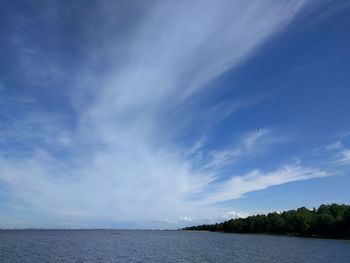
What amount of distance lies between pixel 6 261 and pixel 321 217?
153m

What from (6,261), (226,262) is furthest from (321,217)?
(6,261)

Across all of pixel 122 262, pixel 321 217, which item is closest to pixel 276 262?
pixel 122 262

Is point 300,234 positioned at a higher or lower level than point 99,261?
higher

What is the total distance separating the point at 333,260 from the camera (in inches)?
2753

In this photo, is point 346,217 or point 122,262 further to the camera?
point 346,217

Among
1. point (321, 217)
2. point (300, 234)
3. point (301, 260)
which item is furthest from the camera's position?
point (300, 234)

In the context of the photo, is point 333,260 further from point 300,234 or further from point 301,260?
point 300,234

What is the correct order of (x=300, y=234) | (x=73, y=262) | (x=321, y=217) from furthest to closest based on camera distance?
(x=300, y=234) < (x=321, y=217) < (x=73, y=262)

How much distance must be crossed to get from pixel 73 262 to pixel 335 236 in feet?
443

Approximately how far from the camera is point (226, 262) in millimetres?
66625

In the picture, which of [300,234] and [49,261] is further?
[300,234]

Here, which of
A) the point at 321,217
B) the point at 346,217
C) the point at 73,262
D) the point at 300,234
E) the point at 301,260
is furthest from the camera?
the point at 300,234

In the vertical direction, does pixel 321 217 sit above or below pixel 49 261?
above

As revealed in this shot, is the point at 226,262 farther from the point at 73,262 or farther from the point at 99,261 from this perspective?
the point at 73,262
